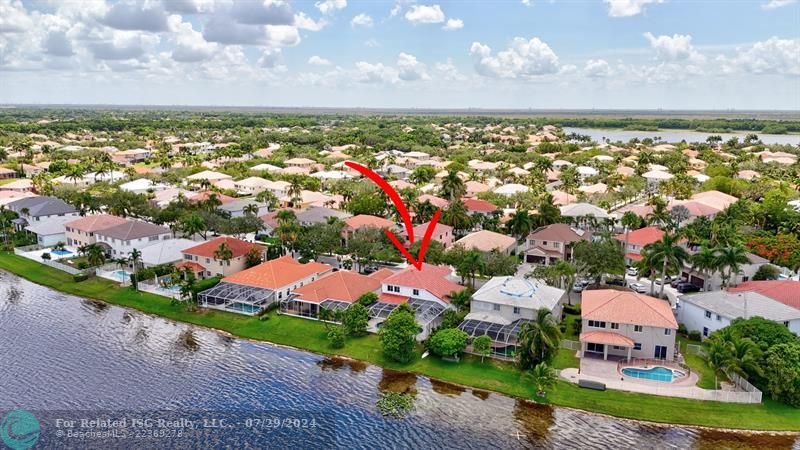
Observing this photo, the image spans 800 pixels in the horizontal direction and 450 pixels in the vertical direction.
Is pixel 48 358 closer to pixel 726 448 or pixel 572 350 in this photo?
pixel 572 350

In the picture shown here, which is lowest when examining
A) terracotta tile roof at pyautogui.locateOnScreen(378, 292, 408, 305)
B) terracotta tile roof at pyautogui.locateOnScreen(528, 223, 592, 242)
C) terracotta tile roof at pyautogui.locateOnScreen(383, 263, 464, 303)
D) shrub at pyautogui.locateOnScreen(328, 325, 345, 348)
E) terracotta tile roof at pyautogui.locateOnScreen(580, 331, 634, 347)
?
shrub at pyautogui.locateOnScreen(328, 325, 345, 348)

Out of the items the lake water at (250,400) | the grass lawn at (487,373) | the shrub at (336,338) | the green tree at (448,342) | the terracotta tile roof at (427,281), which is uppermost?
the terracotta tile roof at (427,281)

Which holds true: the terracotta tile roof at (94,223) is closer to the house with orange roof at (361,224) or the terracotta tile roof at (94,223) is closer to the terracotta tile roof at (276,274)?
the terracotta tile roof at (276,274)

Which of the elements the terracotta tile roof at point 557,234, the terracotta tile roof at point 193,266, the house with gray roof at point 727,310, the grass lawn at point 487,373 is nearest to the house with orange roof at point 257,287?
the grass lawn at point 487,373

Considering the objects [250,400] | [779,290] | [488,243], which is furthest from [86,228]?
[779,290]

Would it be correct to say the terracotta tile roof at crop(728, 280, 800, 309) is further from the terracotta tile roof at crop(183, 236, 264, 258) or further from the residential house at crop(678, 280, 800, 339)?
the terracotta tile roof at crop(183, 236, 264, 258)

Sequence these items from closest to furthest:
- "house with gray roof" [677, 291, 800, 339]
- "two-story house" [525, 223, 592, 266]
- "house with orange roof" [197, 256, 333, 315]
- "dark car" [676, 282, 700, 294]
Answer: "house with gray roof" [677, 291, 800, 339] → "house with orange roof" [197, 256, 333, 315] → "dark car" [676, 282, 700, 294] → "two-story house" [525, 223, 592, 266]

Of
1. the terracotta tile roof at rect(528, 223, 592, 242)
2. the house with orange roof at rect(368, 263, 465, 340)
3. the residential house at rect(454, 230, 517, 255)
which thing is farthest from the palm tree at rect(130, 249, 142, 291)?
the terracotta tile roof at rect(528, 223, 592, 242)
